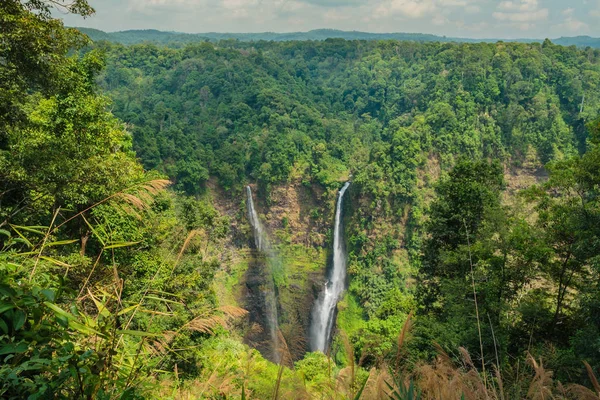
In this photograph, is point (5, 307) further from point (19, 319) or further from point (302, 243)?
point (302, 243)

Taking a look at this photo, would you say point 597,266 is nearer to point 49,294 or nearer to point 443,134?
point 49,294

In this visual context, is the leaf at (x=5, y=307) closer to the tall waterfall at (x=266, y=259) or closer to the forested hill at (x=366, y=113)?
the forested hill at (x=366, y=113)

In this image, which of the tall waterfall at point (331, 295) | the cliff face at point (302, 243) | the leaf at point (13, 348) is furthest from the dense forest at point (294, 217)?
the tall waterfall at point (331, 295)

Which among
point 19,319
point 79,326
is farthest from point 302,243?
point 19,319

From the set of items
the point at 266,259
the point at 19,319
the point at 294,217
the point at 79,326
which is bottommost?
the point at 266,259

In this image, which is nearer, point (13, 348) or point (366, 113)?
point (13, 348)

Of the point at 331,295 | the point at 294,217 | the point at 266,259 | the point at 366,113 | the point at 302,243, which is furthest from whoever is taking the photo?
the point at 366,113

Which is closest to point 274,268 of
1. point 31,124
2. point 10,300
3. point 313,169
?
point 313,169

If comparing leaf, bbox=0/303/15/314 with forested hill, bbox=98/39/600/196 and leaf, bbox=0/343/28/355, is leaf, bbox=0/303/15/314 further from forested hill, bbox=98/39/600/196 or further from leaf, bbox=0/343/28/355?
forested hill, bbox=98/39/600/196

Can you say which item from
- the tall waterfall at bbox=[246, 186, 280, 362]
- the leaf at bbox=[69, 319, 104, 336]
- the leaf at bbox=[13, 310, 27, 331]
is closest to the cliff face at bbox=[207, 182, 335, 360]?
the tall waterfall at bbox=[246, 186, 280, 362]
